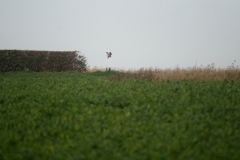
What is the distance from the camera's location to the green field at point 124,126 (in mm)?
4590

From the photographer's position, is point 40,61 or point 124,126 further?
point 40,61

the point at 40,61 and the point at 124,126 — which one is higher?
the point at 40,61

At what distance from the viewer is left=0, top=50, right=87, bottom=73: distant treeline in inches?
930

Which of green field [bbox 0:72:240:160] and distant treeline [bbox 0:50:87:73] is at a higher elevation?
distant treeline [bbox 0:50:87:73]

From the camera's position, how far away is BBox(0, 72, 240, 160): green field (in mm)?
4590

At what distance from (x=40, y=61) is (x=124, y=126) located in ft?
70.8

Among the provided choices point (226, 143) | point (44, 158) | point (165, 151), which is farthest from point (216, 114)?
point (44, 158)

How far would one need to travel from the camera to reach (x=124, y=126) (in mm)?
5809

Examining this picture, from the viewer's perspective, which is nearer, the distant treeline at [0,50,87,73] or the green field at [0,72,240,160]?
the green field at [0,72,240,160]

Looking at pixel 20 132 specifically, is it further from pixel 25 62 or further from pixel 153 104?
pixel 25 62

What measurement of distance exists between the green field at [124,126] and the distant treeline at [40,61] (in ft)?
54.1

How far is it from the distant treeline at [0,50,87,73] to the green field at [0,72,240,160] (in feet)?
54.1

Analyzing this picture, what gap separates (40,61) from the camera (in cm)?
2511

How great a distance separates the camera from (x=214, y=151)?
446 centimetres
